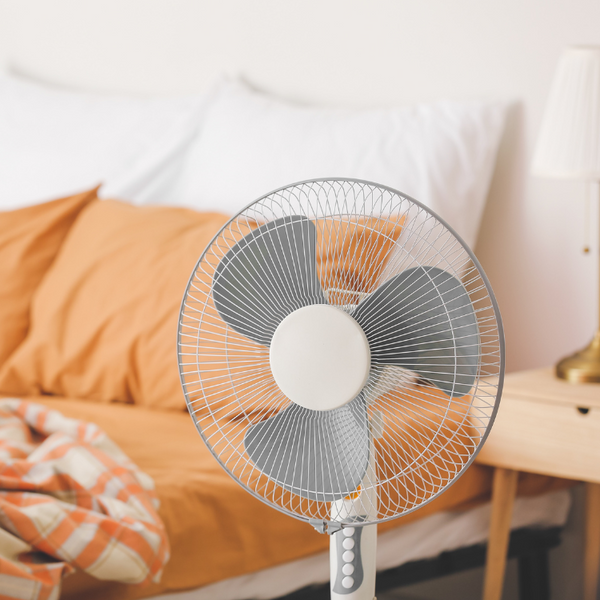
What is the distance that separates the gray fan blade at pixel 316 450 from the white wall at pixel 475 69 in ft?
3.50

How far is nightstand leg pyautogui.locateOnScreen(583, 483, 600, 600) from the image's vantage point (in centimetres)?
162

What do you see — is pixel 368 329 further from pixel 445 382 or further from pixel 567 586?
pixel 567 586

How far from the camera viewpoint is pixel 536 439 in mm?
1420

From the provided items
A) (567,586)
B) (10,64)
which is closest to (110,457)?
(567,586)

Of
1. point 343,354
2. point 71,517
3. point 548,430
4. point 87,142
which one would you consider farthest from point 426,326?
point 87,142

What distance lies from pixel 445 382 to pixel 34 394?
1144 mm

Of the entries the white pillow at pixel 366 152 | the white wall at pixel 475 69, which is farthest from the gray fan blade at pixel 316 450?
the white wall at pixel 475 69

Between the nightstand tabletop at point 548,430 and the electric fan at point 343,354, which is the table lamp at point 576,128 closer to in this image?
the nightstand tabletop at point 548,430

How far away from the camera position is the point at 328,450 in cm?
87

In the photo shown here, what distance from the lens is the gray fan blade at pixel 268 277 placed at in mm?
848

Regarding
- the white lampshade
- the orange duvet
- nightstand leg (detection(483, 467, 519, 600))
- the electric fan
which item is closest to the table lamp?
the white lampshade

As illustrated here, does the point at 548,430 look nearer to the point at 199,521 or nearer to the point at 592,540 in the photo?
the point at 592,540

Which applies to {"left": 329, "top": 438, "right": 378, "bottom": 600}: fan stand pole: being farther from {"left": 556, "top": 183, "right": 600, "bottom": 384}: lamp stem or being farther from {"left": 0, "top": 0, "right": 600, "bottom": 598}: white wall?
{"left": 0, "top": 0, "right": 600, "bottom": 598}: white wall

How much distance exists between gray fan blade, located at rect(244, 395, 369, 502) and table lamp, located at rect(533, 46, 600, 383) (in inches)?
30.1
